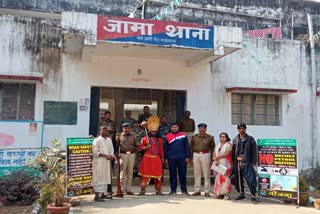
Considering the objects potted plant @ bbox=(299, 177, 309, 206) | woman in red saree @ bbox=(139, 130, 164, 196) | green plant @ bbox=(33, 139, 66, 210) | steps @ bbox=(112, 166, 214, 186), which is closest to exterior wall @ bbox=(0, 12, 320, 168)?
steps @ bbox=(112, 166, 214, 186)

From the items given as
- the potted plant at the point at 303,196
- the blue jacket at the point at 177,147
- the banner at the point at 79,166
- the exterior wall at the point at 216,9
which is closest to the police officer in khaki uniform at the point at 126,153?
the banner at the point at 79,166

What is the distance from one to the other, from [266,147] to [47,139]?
5.42m

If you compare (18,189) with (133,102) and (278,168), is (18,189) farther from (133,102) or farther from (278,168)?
(278,168)

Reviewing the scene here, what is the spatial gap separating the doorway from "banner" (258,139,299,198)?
3380 millimetres

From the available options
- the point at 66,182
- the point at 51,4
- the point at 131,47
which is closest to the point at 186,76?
the point at 131,47

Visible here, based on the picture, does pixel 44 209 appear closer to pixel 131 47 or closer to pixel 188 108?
pixel 131 47

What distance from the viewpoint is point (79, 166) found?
723cm

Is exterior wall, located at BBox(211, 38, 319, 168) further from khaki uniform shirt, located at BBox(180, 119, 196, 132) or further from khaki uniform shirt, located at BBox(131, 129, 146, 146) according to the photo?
khaki uniform shirt, located at BBox(131, 129, 146, 146)

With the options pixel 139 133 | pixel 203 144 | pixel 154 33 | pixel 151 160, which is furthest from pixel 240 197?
pixel 154 33

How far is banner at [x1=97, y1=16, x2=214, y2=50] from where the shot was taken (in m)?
8.34

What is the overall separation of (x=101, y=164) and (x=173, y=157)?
1.66 metres

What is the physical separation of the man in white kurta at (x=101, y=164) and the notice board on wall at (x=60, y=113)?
2756mm

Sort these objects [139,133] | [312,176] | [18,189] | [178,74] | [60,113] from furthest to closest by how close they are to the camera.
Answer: [178,74] → [312,176] → [60,113] → [139,133] → [18,189]

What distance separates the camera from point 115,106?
11727mm
